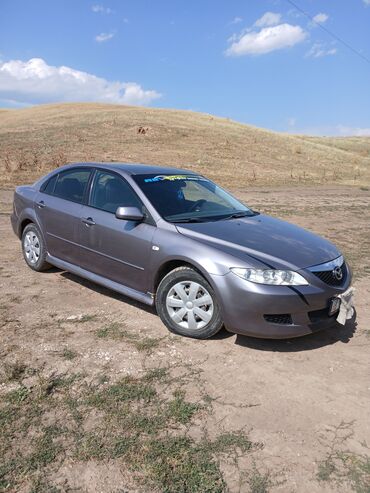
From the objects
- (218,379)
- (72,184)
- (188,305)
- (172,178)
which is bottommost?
(218,379)

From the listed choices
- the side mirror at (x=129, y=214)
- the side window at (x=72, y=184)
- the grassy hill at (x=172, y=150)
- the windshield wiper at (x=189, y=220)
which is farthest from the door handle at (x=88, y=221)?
the grassy hill at (x=172, y=150)

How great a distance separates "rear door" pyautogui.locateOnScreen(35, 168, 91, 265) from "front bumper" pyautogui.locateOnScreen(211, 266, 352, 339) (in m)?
2.09

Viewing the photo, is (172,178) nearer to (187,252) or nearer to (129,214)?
(129,214)

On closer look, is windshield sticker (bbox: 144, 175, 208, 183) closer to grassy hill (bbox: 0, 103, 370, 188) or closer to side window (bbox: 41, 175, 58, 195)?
side window (bbox: 41, 175, 58, 195)

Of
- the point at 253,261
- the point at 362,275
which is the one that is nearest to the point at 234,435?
the point at 253,261

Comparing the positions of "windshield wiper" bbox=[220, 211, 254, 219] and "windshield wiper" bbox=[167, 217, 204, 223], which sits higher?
"windshield wiper" bbox=[220, 211, 254, 219]

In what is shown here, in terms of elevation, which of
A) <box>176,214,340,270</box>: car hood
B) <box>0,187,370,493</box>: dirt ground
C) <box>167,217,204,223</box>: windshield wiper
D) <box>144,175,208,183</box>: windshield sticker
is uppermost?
<box>144,175,208,183</box>: windshield sticker

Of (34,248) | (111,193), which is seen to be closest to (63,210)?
(111,193)

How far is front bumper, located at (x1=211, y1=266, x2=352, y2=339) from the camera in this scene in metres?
3.84

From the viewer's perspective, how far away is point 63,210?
5516mm

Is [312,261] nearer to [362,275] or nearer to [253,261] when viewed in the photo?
[253,261]

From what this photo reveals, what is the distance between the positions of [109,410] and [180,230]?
1831 mm

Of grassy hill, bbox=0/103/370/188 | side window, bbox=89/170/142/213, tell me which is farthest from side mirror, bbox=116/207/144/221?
grassy hill, bbox=0/103/370/188

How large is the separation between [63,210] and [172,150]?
76.3ft
